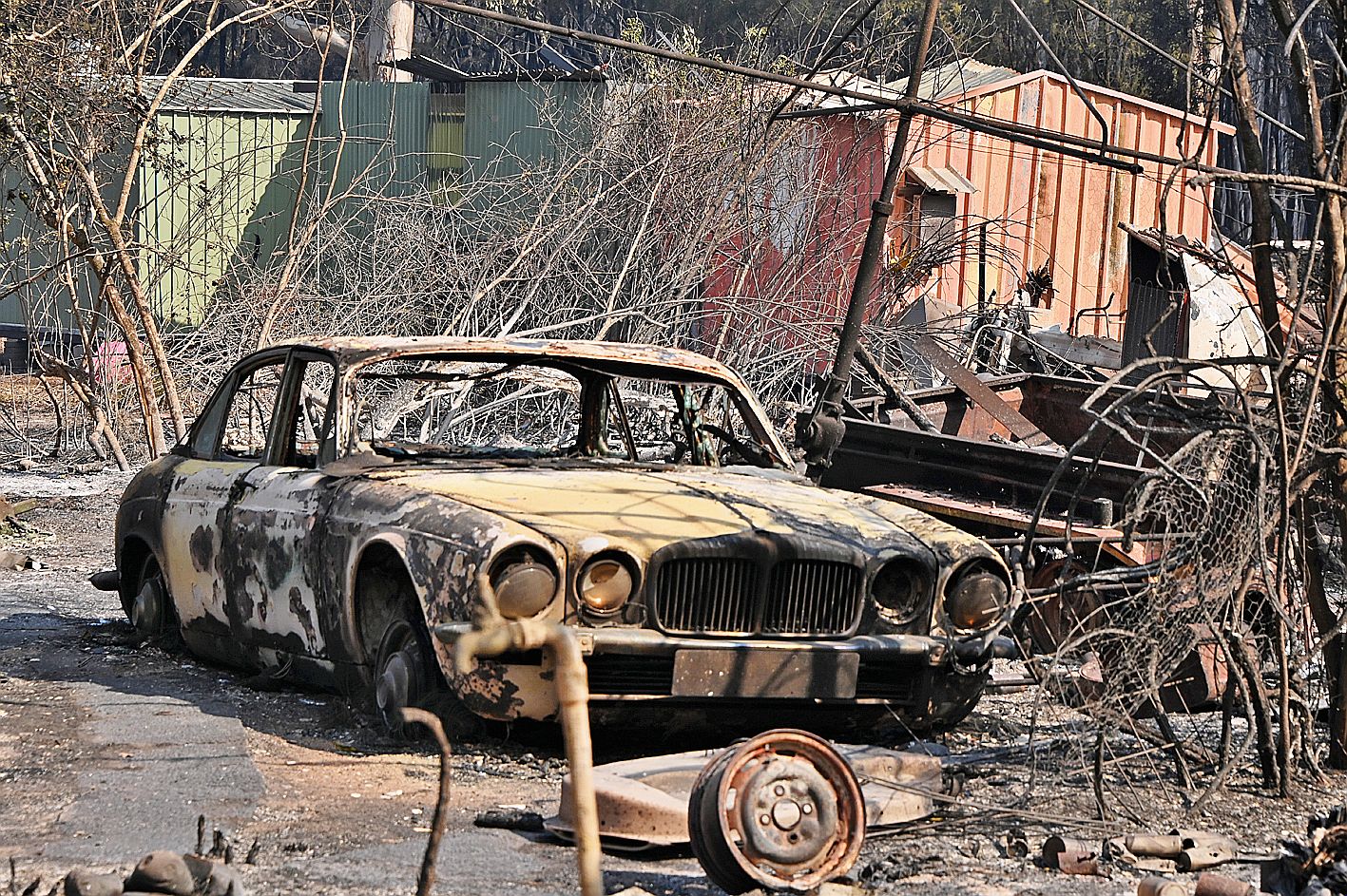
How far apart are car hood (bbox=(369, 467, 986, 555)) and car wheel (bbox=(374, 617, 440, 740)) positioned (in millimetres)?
483

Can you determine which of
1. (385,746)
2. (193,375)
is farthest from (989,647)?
(193,375)

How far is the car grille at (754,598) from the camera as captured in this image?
215 inches

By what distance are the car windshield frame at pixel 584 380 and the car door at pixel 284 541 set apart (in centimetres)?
8

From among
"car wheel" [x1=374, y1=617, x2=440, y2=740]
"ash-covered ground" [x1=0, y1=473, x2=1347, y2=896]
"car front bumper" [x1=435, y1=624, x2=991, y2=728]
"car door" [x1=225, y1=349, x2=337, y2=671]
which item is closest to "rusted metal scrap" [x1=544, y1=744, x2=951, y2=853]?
"ash-covered ground" [x1=0, y1=473, x2=1347, y2=896]

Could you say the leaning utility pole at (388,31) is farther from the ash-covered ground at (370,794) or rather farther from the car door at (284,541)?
the ash-covered ground at (370,794)

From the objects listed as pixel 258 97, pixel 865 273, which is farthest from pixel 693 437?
pixel 258 97

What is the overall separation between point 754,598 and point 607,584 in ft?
1.59

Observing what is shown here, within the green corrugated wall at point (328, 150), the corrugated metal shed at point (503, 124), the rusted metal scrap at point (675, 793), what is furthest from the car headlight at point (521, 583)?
the corrugated metal shed at point (503, 124)

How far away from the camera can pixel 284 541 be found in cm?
643

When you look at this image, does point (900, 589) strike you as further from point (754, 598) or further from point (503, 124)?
point (503, 124)

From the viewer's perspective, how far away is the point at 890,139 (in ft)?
58.5

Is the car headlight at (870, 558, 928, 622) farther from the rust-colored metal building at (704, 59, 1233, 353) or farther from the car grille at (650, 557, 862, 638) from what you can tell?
the rust-colored metal building at (704, 59, 1233, 353)

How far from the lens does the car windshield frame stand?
652 centimetres

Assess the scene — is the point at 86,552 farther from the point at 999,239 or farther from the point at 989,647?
the point at 999,239
